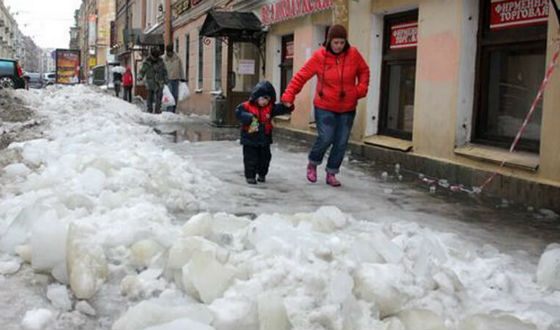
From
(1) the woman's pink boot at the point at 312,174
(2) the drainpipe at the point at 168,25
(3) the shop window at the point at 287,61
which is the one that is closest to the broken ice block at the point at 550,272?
(1) the woman's pink boot at the point at 312,174

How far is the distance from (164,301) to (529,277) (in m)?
2.13

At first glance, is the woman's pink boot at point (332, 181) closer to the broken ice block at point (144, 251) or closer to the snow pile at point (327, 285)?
the snow pile at point (327, 285)

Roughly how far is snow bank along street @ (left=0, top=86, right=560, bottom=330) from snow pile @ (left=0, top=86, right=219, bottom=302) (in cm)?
1

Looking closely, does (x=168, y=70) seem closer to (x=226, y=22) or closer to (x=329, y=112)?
(x=226, y=22)

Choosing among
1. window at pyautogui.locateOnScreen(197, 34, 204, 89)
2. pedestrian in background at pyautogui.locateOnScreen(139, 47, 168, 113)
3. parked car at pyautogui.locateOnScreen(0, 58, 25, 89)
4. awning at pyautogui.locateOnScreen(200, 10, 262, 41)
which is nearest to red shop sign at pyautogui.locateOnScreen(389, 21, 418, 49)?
awning at pyautogui.locateOnScreen(200, 10, 262, 41)

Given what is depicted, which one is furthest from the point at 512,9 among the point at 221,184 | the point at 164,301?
the point at 164,301

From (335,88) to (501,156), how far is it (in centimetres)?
179

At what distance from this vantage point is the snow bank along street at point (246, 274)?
3.21 m

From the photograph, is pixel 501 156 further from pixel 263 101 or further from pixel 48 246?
pixel 48 246

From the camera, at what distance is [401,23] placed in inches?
369

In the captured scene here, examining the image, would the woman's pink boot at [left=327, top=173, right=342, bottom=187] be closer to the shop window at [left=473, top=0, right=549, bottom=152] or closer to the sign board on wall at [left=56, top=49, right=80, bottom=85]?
the shop window at [left=473, top=0, right=549, bottom=152]

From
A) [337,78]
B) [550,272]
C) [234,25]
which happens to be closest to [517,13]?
[337,78]

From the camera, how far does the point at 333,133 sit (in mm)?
7293

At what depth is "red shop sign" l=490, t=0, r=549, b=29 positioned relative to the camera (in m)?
6.63
